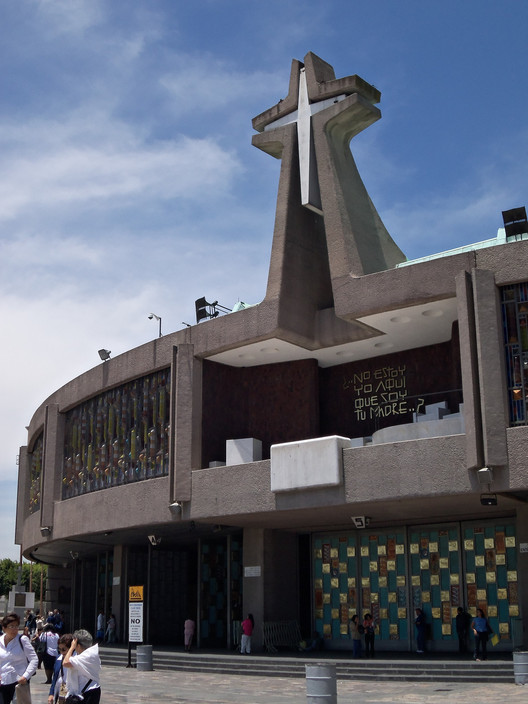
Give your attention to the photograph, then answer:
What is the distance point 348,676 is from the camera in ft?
69.3

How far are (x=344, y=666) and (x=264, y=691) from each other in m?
3.13

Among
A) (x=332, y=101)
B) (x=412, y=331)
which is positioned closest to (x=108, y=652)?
(x=412, y=331)

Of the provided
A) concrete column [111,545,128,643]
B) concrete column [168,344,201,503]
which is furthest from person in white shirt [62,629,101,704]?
concrete column [111,545,128,643]

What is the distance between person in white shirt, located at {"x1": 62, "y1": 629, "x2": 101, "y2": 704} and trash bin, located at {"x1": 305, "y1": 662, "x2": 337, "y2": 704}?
13.8ft

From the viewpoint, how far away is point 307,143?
2602cm

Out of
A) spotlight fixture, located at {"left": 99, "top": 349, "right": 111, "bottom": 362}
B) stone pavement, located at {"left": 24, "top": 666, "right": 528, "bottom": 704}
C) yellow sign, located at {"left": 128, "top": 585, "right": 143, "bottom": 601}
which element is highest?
spotlight fixture, located at {"left": 99, "top": 349, "right": 111, "bottom": 362}

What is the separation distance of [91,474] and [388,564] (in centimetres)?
1052

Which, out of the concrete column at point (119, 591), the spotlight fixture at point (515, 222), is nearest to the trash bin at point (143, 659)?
the concrete column at point (119, 591)

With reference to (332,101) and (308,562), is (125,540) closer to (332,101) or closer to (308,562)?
(308,562)

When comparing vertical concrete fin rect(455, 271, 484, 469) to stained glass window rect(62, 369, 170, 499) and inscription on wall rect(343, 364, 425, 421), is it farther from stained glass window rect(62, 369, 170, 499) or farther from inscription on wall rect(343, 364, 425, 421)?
stained glass window rect(62, 369, 170, 499)

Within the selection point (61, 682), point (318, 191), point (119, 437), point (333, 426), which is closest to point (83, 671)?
point (61, 682)

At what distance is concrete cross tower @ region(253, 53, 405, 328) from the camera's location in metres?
24.9

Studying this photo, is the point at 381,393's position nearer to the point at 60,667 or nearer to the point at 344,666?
the point at 344,666

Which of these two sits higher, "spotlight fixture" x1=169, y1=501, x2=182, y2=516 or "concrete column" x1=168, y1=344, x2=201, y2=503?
"concrete column" x1=168, y1=344, x2=201, y2=503
